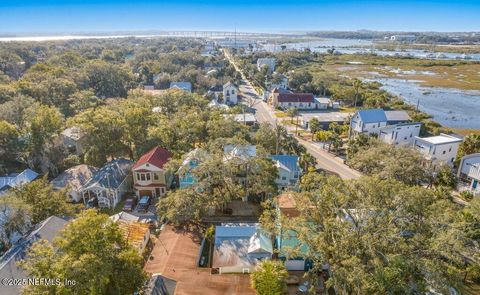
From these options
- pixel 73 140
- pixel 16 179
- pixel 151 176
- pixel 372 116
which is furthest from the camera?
pixel 372 116

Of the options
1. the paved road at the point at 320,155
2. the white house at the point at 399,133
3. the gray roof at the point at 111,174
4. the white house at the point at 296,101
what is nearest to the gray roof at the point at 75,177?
the gray roof at the point at 111,174

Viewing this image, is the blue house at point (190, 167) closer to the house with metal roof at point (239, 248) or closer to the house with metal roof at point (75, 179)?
the house with metal roof at point (239, 248)

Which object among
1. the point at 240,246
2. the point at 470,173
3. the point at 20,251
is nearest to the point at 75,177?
the point at 20,251

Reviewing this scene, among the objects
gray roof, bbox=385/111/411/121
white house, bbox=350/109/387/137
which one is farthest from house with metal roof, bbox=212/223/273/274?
gray roof, bbox=385/111/411/121

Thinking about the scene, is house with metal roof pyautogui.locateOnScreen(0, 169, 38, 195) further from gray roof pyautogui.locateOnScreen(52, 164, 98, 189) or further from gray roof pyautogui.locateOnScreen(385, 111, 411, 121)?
gray roof pyautogui.locateOnScreen(385, 111, 411, 121)

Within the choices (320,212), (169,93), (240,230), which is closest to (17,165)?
(169,93)

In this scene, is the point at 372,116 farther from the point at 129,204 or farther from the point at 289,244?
the point at 129,204

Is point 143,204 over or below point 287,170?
below

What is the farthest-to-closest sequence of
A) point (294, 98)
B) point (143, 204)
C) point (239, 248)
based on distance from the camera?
point (294, 98), point (143, 204), point (239, 248)
